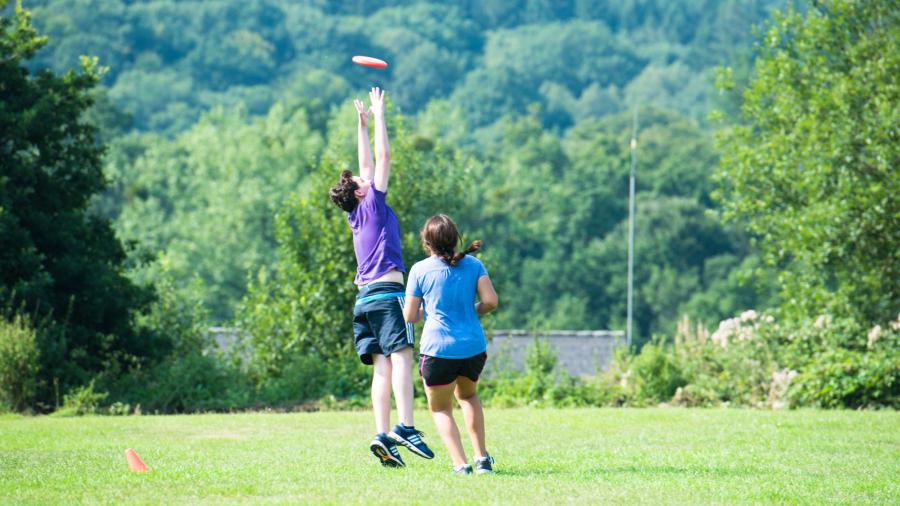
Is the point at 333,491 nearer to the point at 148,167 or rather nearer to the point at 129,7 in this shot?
the point at 148,167

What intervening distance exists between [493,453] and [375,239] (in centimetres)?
222

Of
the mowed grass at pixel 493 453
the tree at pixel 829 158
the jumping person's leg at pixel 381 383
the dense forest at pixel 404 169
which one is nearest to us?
the mowed grass at pixel 493 453

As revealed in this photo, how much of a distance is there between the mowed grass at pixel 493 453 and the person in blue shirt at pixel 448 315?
Answer: 456 mm

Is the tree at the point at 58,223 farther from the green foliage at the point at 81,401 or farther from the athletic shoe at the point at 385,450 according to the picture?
the athletic shoe at the point at 385,450

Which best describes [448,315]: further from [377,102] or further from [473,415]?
[377,102]

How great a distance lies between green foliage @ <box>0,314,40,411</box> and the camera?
50.2 feet

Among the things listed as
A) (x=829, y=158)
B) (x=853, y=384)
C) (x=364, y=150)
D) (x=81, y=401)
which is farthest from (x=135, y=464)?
(x=829, y=158)

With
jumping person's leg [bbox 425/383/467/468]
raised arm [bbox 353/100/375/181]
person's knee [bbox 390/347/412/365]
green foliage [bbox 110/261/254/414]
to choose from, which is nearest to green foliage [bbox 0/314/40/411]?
green foliage [bbox 110/261/254/414]

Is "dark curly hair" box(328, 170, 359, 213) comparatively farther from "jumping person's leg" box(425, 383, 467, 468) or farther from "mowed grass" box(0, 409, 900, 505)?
"mowed grass" box(0, 409, 900, 505)

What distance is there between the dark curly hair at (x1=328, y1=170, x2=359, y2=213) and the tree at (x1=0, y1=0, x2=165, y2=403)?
861cm

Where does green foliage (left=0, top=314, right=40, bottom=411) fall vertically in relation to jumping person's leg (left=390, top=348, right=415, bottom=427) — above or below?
below

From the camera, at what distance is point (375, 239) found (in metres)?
9.39

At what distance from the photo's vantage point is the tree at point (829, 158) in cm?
2259

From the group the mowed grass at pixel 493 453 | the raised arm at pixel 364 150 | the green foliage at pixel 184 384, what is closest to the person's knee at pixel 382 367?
the mowed grass at pixel 493 453
